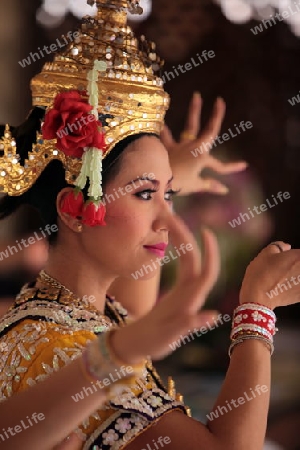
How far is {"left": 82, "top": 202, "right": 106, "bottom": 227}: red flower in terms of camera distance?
1.27 meters

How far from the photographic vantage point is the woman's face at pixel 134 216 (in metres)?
1.33

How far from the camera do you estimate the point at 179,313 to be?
3.02ft

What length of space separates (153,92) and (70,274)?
36cm

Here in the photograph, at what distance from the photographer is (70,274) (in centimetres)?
137

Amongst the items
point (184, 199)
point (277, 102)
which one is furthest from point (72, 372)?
point (277, 102)

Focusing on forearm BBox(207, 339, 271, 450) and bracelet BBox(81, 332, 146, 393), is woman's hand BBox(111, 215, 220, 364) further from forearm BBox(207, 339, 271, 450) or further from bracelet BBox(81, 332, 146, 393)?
forearm BBox(207, 339, 271, 450)

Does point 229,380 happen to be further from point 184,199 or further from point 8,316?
point 184,199
